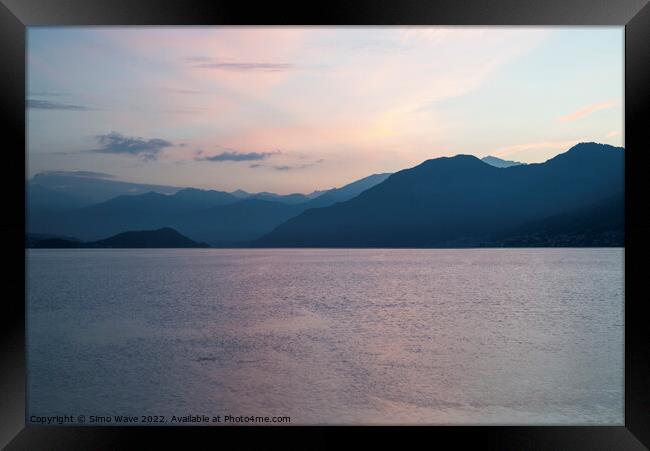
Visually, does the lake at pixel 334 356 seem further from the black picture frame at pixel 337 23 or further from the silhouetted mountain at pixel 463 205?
the silhouetted mountain at pixel 463 205

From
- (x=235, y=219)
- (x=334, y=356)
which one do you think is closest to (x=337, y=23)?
(x=334, y=356)

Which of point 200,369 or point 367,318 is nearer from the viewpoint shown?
point 200,369

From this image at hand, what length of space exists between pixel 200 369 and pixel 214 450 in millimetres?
6825

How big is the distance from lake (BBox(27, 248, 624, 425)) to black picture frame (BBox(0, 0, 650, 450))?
148 inches

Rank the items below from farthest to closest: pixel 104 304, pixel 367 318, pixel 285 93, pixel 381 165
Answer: pixel 381 165, pixel 285 93, pixel 104 304, pixel 367 318

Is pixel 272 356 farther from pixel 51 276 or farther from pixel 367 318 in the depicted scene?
pixel 51 276

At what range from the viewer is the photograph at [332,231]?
25.2 feet

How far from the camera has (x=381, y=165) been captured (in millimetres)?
111500

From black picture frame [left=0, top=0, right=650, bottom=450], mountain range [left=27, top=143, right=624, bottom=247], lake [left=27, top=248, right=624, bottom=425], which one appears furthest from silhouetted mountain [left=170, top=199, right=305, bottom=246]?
black picture frame [left=0, top=0, right=650, bottom=450]

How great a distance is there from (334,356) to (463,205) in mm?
78611

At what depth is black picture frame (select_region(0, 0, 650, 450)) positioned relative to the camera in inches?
105

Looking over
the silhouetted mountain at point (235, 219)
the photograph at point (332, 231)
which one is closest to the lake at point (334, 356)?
the photograph at point (332, 231)

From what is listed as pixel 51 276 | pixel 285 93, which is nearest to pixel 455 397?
pixel 51 276

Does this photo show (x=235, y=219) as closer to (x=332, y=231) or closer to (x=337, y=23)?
(x=332, y=231)
